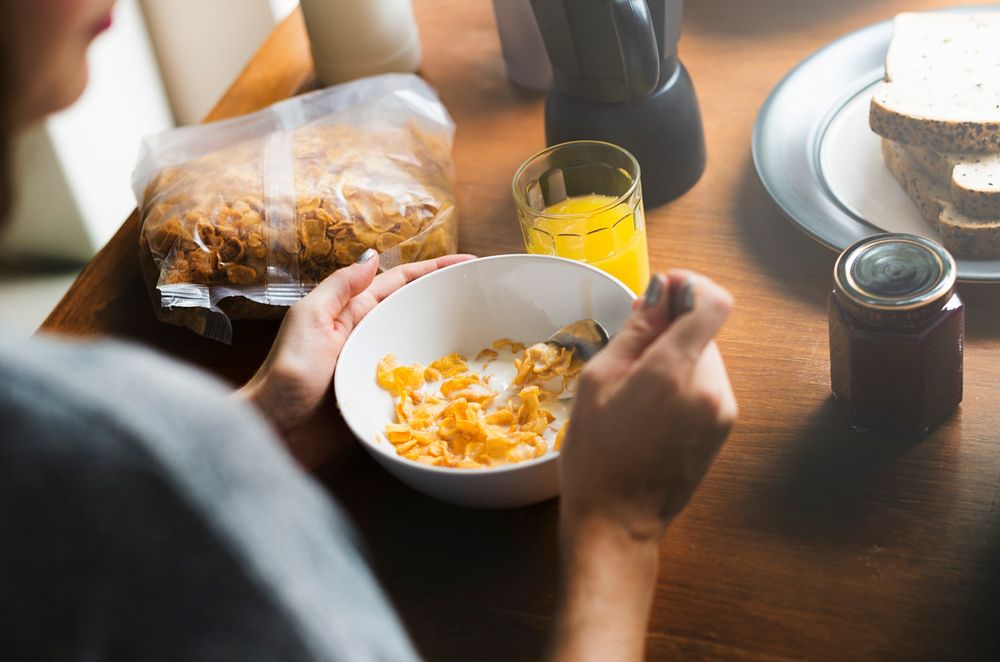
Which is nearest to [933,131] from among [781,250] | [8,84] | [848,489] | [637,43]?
[781,250]

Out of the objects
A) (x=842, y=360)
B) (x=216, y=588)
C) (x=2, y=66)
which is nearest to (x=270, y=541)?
(x=216, y=588)

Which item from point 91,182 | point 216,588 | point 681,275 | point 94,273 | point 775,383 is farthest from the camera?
point 91,182

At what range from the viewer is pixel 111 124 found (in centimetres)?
217

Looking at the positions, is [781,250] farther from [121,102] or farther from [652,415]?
[121,102]

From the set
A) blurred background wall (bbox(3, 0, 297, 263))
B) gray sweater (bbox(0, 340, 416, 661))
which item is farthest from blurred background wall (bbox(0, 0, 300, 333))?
gray sweater (bbox(0, 340, 416, 661))

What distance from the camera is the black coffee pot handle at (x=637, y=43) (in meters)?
0.92

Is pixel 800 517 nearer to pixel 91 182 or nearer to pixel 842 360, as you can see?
pixel 842 360

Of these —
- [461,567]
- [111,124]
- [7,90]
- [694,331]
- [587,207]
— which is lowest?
[111,124]

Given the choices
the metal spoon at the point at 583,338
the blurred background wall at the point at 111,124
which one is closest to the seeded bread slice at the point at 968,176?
the metal spoon at the point at 583,338

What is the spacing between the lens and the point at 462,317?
3.06ft

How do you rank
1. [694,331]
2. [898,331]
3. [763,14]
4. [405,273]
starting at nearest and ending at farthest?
1. [694,331]
2. [898,331]
3. [405,273]
4. [763,14]

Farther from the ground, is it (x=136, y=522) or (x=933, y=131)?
(x=136, y=522)

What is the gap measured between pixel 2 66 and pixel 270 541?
0.28 metres

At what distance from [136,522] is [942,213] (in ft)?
2.61
